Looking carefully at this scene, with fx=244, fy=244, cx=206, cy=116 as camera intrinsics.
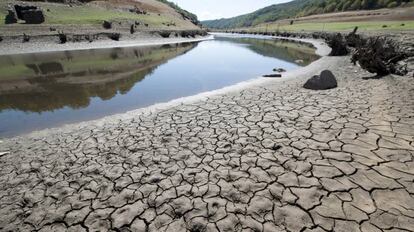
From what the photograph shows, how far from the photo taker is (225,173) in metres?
4.05

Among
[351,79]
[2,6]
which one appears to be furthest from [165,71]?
[2,6]

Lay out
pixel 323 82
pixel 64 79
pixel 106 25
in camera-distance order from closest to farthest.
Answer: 1. pixel 323 82
2. pixel 64 79
3. pixel 106 25

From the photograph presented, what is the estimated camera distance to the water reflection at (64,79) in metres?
9.63

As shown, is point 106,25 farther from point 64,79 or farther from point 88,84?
point 88,84

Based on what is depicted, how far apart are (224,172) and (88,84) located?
1032 centimetres

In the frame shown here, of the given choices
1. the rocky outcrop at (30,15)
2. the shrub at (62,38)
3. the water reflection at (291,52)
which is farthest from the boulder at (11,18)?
the water reflection at (291,52)

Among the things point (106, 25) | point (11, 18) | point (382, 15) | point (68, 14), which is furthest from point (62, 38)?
point (382, 15)

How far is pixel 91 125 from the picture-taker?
265 inches

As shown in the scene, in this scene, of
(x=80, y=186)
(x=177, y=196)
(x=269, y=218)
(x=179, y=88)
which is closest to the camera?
(x=269, y=218)

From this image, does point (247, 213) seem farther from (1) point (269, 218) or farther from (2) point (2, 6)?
(2) point (2, 6)

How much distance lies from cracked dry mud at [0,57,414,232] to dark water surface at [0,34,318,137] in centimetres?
246

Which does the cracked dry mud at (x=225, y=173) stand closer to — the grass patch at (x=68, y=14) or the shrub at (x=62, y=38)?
the shrub at (x=62, y=38)

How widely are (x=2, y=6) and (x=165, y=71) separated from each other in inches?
1038

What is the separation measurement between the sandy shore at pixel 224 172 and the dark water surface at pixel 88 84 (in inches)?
87.1
